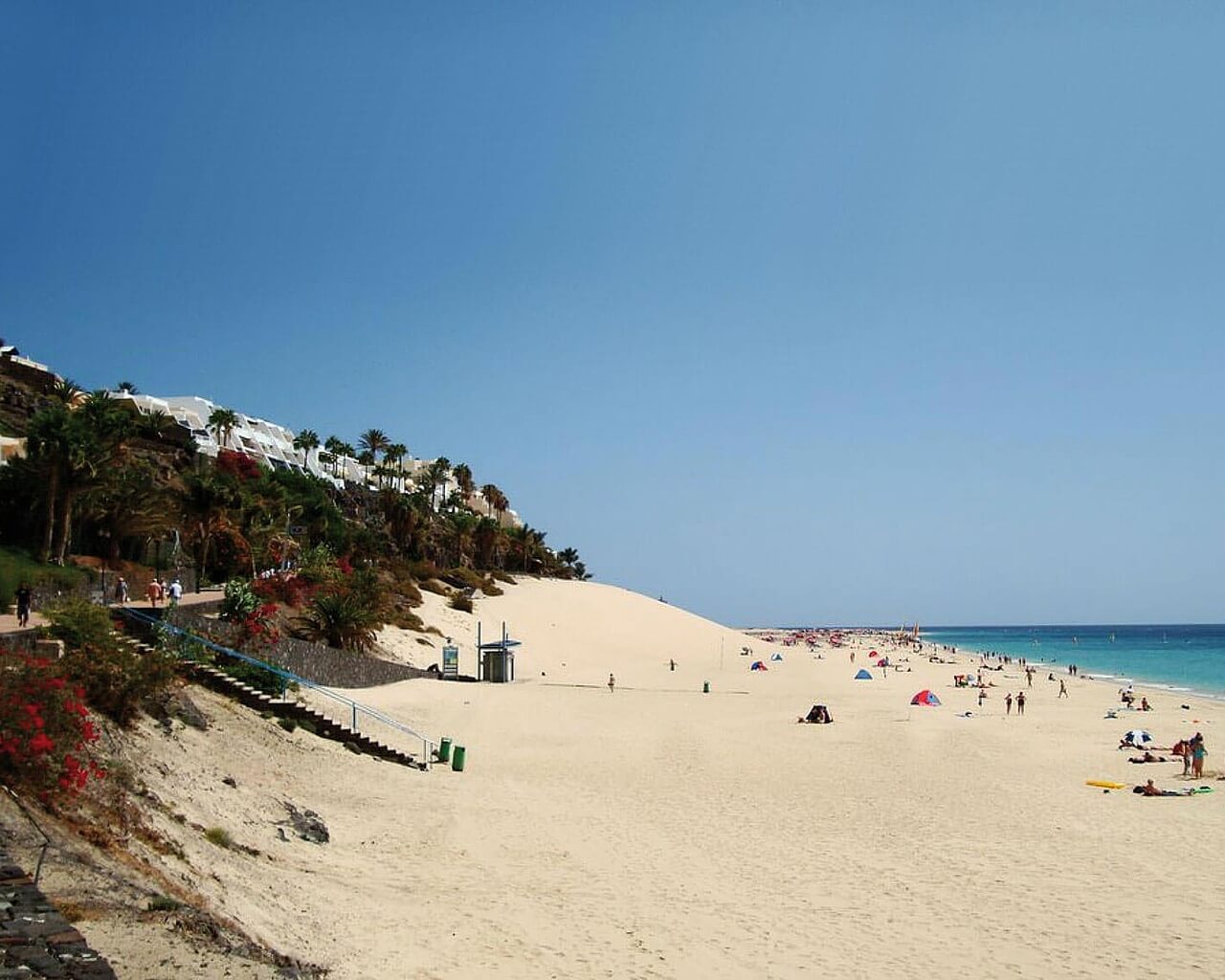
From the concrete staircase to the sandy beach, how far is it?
2.72 feet

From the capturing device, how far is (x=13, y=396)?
161 feet

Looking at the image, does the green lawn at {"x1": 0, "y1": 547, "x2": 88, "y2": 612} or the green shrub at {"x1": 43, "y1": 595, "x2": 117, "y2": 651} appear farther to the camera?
the green lawn at {"x1": 0, "y1": 547, "x2": 88, "y2": 612}

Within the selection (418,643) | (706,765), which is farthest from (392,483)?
(706,765)

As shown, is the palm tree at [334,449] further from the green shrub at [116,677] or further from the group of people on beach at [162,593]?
the green shrub at [116,677]

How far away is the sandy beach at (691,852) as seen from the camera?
1093 centimetres

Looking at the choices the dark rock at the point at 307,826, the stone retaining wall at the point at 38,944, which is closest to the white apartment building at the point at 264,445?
the dark rock at the point at 307,826

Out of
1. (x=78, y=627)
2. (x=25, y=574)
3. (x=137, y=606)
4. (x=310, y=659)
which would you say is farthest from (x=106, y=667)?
(x=25, y=574)

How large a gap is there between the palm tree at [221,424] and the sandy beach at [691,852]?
1701 inches

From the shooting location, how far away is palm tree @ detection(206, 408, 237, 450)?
220 ft

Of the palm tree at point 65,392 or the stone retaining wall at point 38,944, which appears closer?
the stone retaining wall at point 38,944

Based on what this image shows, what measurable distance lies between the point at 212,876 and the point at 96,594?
2147 centimetres

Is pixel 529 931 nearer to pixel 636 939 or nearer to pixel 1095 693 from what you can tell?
pixel 636 939

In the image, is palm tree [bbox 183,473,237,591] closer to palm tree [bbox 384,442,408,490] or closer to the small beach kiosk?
the small beach kiosk

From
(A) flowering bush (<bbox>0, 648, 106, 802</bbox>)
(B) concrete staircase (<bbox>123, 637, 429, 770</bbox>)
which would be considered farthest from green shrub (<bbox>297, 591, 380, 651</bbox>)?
(A) flowering bush (<bbox>0, 648, 106, 802</bbox>)
